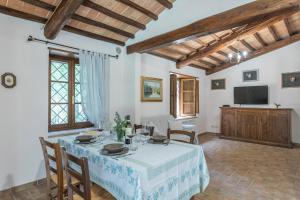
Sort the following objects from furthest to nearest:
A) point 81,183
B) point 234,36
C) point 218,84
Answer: point 218,84 < point 234,36 < point 81,183

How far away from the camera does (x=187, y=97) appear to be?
632 cm

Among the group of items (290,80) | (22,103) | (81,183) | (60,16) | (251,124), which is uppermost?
(60,16)

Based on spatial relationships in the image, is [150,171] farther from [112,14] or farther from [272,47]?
[272,47]

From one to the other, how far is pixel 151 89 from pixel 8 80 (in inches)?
112

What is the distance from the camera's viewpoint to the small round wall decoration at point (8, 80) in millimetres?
2498

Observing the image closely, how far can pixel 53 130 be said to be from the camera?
312 centimetres

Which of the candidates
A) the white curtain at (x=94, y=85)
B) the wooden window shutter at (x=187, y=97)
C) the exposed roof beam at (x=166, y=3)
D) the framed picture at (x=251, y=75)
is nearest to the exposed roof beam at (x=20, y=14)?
the white curtain at (x=94, y=85)

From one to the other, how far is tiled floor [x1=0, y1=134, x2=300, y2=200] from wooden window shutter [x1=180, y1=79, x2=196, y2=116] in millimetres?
1576

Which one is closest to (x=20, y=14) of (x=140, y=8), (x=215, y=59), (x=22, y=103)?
(x=22, y=103)

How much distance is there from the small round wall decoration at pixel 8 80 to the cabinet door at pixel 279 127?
5.84 meters

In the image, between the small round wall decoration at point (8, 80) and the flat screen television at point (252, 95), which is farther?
the flat screen television at point (252, 95)

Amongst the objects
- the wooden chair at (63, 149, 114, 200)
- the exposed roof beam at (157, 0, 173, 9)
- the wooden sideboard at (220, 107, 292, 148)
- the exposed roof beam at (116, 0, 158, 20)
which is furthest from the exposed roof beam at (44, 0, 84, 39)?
the wooden sideboard at (220, 107, 292, 148)

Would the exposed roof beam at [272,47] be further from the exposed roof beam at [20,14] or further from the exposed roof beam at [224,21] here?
the exposed roof beam at [20,14]

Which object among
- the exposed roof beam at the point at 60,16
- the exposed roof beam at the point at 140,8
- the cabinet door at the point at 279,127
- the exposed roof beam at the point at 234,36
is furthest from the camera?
the cabinet door at the point at 279,127
